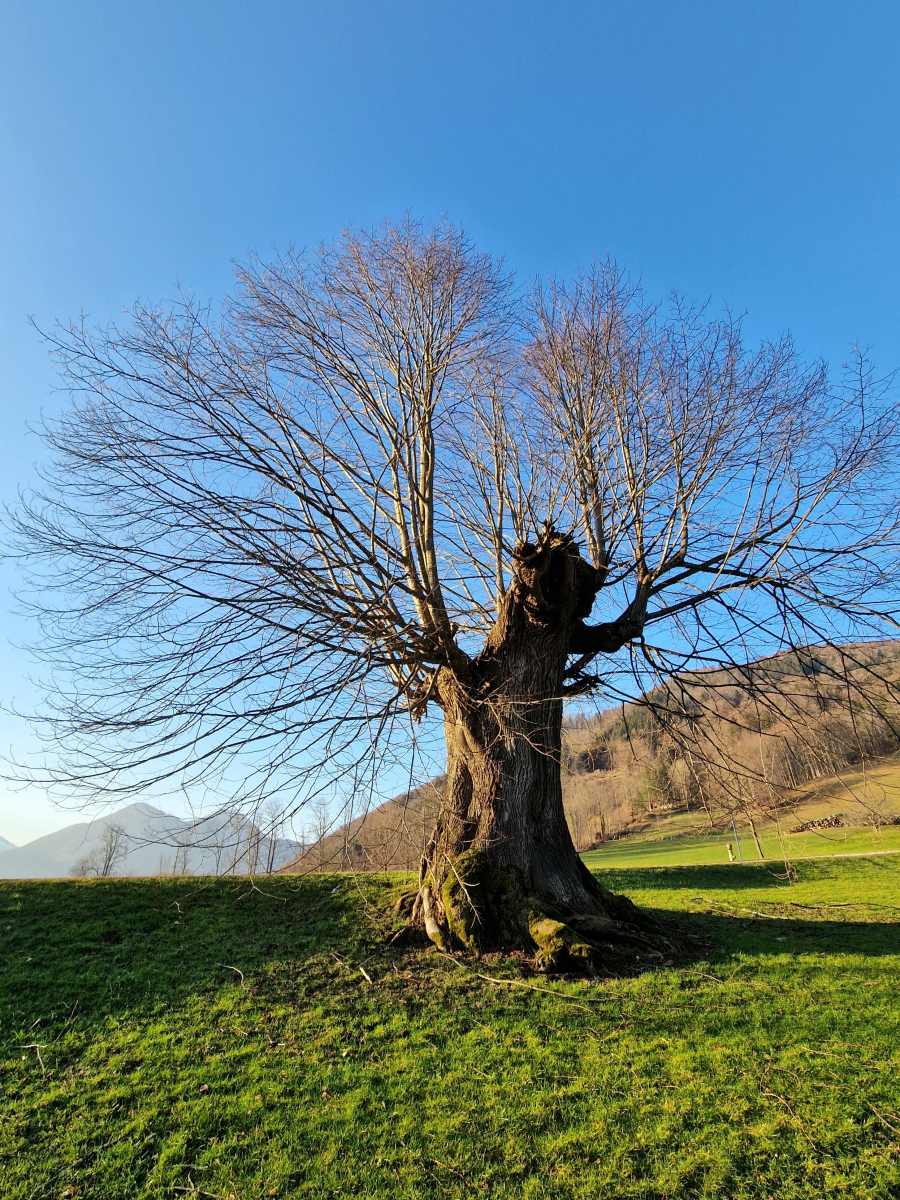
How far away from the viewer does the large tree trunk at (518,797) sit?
5.78 meters

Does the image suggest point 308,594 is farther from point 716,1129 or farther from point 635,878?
point 635,878

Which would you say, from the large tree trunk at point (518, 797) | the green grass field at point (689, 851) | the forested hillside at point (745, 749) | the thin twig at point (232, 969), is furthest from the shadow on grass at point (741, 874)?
the thin twig at point (232, 969)

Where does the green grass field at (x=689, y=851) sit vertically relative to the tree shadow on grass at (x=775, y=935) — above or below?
below

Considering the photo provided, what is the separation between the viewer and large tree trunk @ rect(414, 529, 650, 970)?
5781mm

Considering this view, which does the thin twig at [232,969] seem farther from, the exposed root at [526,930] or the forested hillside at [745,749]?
the exposed root at [526,930]

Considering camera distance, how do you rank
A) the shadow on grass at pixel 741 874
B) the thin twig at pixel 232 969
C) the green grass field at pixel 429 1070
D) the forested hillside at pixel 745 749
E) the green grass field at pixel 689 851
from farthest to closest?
1. the green grass field at pixel 689 851
2. the shadow on grass at pixel 741 874
3. the thin twig at pixel 232 969
4. the forested hillside at pixel 745 749
5. the green grass field at pixel 429 1070

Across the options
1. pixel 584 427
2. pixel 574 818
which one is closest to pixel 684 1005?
pixel 584 427

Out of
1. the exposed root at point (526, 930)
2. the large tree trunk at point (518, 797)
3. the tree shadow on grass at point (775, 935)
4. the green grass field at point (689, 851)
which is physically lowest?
the green grass field at point (689, 851)

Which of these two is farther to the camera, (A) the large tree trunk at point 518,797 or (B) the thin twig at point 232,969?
(A) the large tree trunk at point 518,797

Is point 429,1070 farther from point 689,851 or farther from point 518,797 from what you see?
point 689,851

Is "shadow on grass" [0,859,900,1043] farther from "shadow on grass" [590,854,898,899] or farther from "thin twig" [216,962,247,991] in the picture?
"shadow on grass" [590,854,898,899]

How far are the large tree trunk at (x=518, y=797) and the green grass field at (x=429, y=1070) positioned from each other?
0.55 metres

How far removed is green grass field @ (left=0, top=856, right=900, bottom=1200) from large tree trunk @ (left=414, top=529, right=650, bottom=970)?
1.81ft

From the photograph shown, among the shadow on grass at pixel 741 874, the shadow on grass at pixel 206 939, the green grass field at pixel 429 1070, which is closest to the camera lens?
the green grass field at pixel 429 1070
